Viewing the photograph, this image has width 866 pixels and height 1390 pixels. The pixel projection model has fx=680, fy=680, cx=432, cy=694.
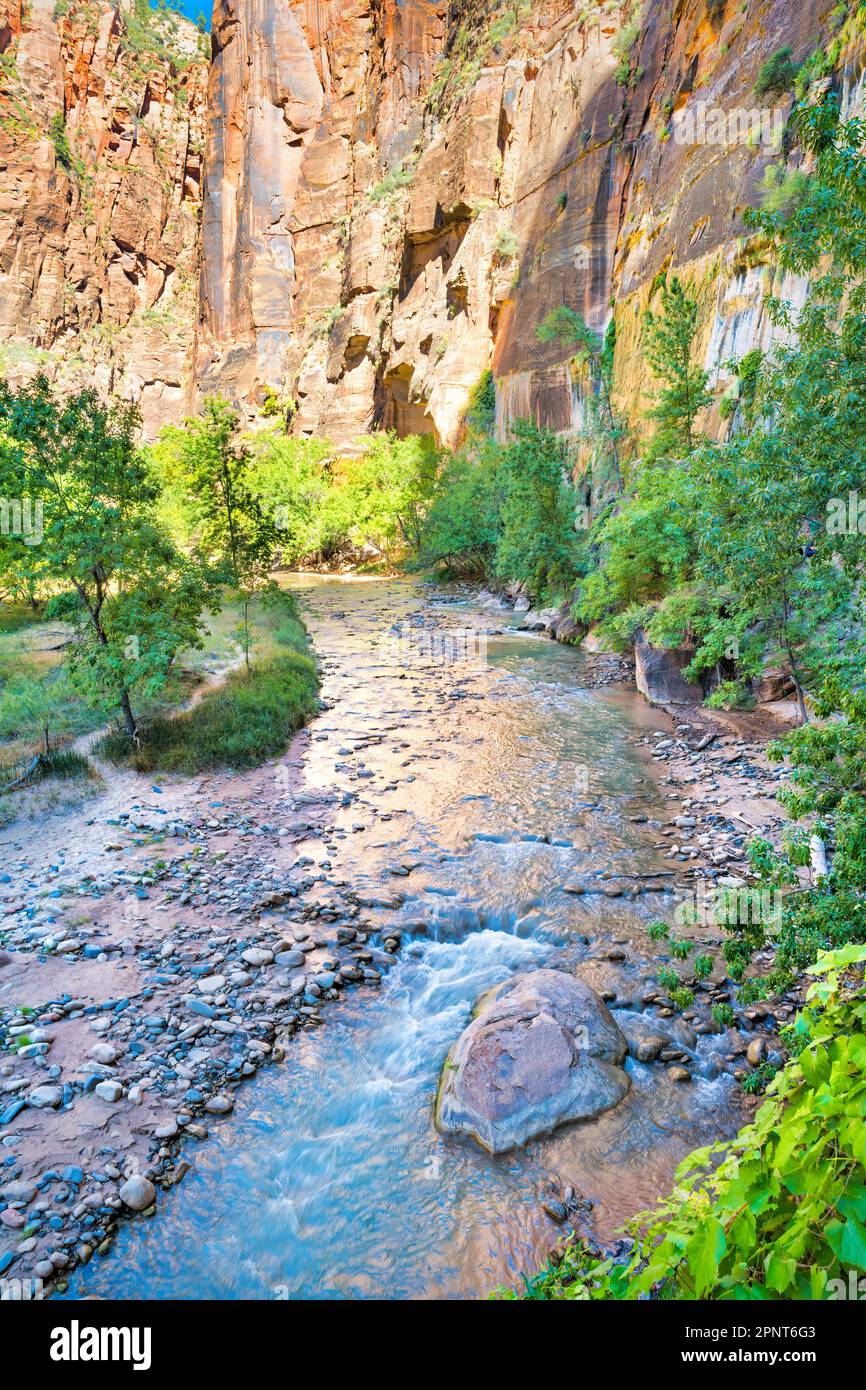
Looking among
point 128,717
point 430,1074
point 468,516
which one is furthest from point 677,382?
point 430,1074

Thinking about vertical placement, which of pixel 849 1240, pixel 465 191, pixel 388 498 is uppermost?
pixel 465 191

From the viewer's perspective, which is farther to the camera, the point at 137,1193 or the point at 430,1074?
the point at 430,1074

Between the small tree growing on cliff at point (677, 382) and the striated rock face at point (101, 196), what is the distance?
220 ft

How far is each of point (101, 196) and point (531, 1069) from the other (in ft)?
346

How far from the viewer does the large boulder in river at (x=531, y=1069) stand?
5301 mm

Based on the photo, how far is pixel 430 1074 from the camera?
5.96 metres

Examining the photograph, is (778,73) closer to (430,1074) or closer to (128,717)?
(128,717)

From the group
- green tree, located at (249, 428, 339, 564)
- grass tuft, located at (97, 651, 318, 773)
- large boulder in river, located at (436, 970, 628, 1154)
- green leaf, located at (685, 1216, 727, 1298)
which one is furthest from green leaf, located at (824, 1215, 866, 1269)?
green tree, located at (249, 428, 339, 564)

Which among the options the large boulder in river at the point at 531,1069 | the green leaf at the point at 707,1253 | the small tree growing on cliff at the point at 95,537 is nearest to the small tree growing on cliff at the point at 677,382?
the small tree growing on cliff at the point at 95,537

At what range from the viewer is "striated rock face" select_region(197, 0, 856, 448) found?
22.4m

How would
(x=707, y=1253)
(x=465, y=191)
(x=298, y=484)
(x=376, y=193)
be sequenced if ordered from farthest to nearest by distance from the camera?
(x=376, y=193), (x=298, y=484), (x=465, y=191), (x=707, y=1253)
